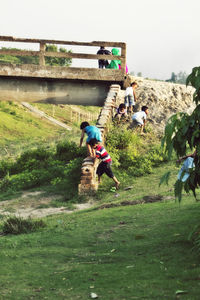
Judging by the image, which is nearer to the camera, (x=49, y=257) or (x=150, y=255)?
(x=150, y=255)

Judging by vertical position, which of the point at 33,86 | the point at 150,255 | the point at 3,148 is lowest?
the point at 3,148

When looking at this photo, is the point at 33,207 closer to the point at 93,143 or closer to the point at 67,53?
the point at 93,143

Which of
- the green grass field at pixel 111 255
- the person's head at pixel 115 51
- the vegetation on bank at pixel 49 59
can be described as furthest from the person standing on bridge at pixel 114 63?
the vegetation on bank at pixel 49 59

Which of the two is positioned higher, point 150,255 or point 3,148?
point 150,255

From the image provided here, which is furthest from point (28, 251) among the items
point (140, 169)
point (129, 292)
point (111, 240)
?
point (140, 169)

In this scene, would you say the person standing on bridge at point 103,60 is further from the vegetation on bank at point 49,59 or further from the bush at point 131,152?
the vegetation on bank at point 49,59

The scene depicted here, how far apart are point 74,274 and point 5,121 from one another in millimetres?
29523

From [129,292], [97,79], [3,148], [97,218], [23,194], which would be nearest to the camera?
[129,292]

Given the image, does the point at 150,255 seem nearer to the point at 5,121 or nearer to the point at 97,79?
the point at 97,79

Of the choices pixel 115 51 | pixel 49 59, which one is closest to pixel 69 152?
pixel 115 51

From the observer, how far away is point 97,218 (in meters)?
9.41

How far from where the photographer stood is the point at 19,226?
9172 millimetres

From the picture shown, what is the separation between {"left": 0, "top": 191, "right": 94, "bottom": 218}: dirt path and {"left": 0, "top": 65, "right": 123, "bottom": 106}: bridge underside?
5.26 metres

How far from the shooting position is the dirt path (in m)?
11.8
